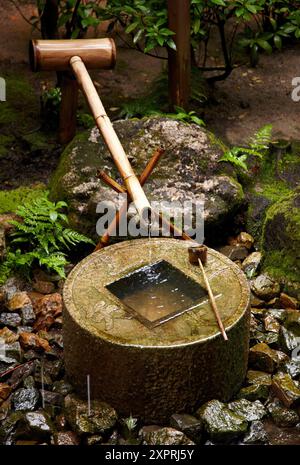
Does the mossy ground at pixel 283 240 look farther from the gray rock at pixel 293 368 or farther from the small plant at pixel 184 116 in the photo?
the small plant at pixel 184 116

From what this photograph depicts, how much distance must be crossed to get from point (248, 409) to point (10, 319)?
6.61ft

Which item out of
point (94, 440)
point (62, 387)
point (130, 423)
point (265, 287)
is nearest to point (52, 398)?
point (62, 387)

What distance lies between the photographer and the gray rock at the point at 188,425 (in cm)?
445

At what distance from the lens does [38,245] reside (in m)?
6.16

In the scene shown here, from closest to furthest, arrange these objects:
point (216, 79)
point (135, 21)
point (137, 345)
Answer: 1. point (137, 345)
2. point (135, 21)
3. point (216, 79)

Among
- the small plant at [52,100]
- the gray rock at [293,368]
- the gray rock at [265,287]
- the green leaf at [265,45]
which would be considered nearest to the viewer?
the gray rock at [293,368]

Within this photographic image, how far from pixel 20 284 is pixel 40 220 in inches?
25.7

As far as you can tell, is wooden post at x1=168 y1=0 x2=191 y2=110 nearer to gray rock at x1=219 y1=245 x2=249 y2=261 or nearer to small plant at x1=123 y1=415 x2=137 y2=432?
gray rock at x1=219 y1=245 x2=249 y2=261

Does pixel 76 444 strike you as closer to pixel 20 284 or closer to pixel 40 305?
pixel 40 305

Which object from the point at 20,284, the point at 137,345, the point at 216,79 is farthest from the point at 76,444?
the point at 216,79

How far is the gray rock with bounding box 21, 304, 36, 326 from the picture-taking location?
5559 millimetres

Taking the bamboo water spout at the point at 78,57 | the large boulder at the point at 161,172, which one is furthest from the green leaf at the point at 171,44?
the bamboo water spout at the point at 78,57

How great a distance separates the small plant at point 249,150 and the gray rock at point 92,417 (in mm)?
2861

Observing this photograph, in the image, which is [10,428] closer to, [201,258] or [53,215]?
[201,258]
